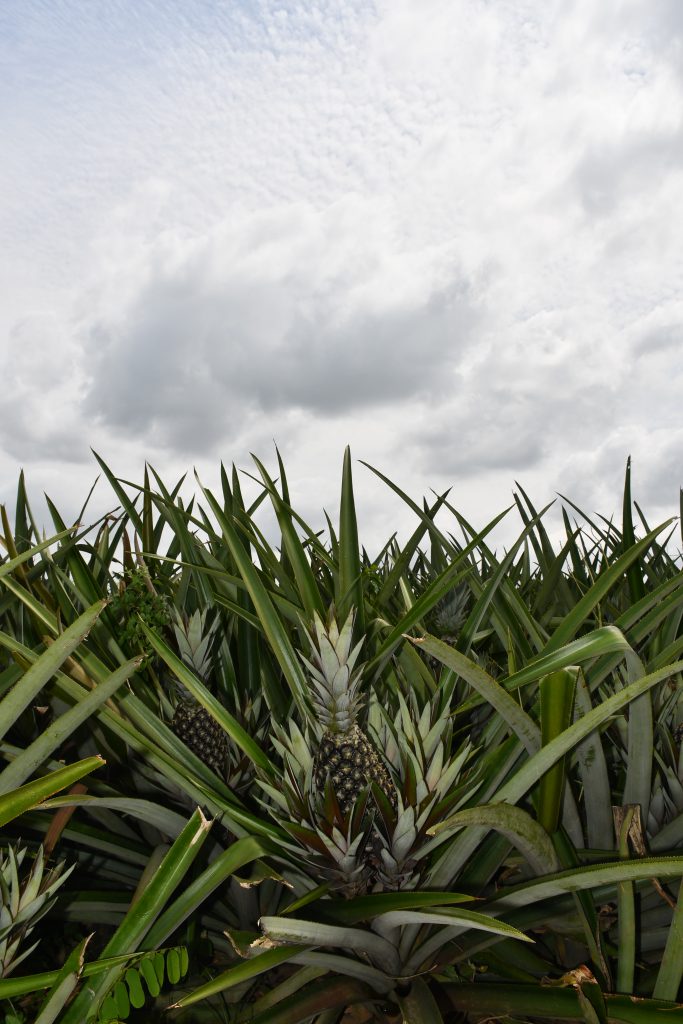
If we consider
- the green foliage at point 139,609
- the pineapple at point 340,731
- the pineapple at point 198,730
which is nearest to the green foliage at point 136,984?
the pineapple at point 340,731

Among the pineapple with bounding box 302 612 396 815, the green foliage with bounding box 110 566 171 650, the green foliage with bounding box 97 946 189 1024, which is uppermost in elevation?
the green foliage with bounding box 110 566 171 650

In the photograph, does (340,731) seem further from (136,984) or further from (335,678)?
(136,984)

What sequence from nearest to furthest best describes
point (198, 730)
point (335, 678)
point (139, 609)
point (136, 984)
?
point (136, 984) < point (335, 678) < point (198, 730) < point (139, 609)

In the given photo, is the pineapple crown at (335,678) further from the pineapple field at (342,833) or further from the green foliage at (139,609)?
the green foliage at (139,609)

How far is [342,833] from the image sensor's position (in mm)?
1245

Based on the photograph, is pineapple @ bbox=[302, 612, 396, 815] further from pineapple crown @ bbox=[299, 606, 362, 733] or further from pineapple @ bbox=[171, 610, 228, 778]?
pineapple @ bbox=[171, 610, 228, 778]

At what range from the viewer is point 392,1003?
54.4 inches

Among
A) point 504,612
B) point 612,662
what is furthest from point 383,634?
point 612,662

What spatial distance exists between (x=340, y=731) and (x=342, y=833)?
0.16 m

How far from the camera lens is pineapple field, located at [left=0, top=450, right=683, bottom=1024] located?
121 centimetres

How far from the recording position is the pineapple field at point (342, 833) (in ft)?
3.96

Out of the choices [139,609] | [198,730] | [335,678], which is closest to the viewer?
[335,678]

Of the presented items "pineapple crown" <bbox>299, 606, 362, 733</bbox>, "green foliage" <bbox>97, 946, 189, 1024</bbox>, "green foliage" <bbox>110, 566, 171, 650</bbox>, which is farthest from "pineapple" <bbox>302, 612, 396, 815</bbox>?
"green foliage" <bbox>110, 566, 171, 650</bbox>

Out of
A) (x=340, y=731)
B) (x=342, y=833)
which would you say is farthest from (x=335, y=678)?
(x=342, y=833)
